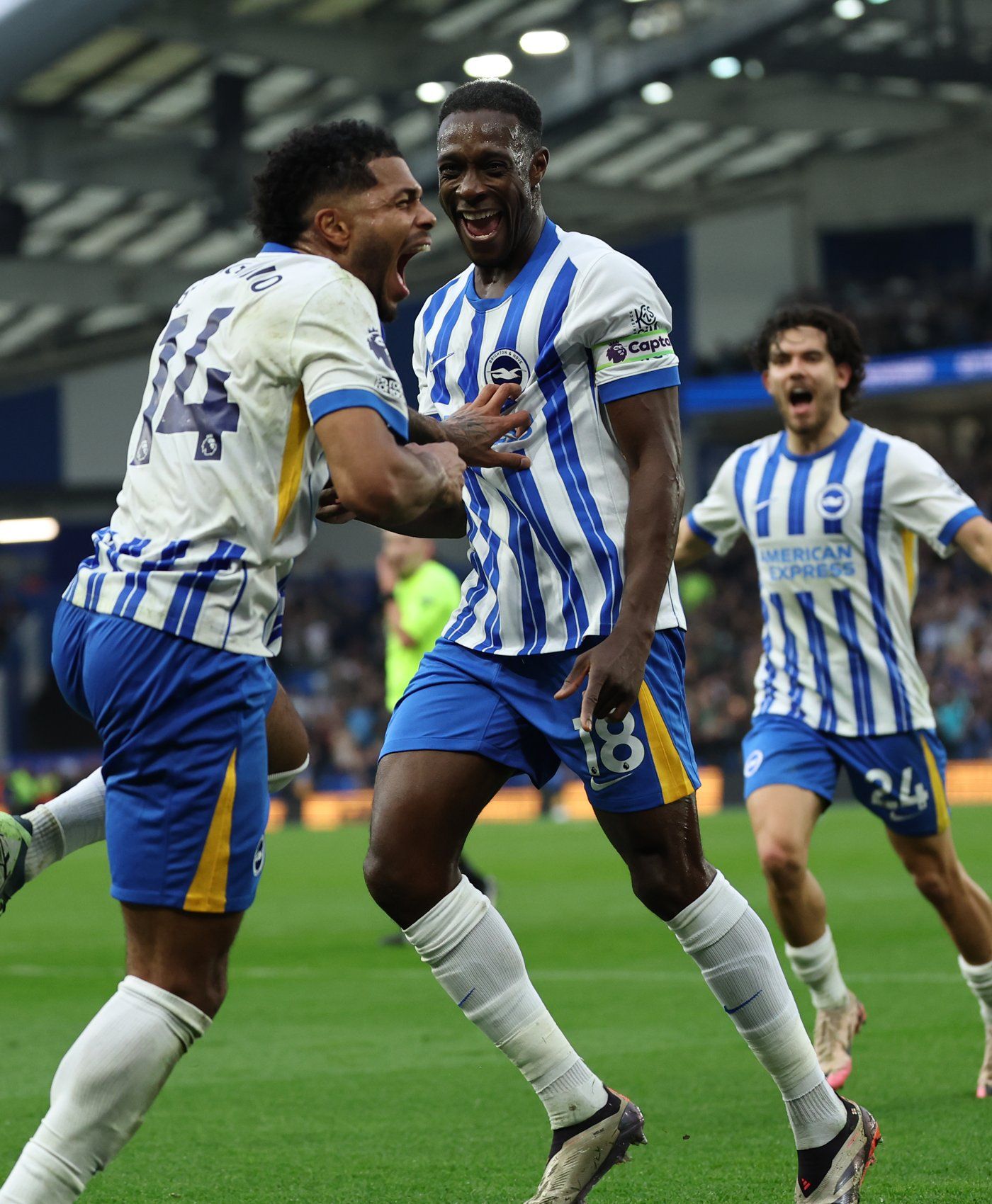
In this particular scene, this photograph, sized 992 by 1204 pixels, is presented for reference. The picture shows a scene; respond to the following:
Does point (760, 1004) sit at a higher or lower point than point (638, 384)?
lower

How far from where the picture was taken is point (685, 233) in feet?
116

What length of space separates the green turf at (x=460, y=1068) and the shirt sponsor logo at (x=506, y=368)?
1.87 m

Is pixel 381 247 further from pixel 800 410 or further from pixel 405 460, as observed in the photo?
pixel 800 410

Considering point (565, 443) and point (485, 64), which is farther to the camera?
point (485, 64)

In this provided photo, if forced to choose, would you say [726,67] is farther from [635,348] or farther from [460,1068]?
[635,348]

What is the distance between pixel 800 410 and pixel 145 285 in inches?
1030

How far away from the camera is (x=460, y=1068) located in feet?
19.9

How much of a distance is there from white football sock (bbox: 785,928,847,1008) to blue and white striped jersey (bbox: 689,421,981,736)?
0.69m

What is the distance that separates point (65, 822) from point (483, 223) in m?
1.70

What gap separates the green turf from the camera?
4387 millimetres

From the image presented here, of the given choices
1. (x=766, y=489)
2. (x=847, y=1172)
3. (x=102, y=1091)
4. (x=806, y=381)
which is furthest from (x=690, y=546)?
(x=102, y=1091)

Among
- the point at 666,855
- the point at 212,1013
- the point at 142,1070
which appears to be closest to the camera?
the point at 142,1070

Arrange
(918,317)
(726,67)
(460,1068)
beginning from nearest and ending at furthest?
(460,1068)
(726,67)
(918,317)

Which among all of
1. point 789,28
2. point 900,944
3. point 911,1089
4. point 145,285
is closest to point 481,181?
point 911,1089
